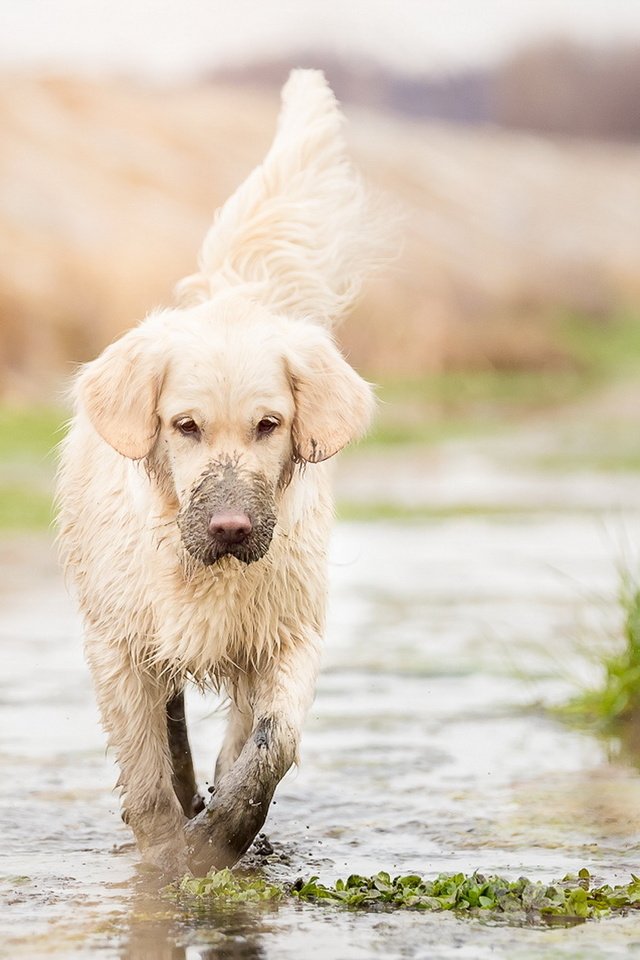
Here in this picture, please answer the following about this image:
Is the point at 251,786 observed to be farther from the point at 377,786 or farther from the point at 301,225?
the point at 301,225

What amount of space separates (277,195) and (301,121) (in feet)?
1.46

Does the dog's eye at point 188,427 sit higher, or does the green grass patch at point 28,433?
the green grass patch at point 28,433

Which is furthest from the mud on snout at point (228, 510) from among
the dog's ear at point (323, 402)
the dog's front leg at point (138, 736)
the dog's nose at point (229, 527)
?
the dog's front leg at point (138, 736)

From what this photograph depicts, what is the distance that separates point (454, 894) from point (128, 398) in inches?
65.7

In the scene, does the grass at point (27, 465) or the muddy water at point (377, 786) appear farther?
the grass at point (27, 465)

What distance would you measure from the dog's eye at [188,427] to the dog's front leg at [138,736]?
2.89 feet

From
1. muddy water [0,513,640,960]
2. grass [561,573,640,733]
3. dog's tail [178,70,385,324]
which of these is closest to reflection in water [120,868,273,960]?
muddy water [0,513,640,960]

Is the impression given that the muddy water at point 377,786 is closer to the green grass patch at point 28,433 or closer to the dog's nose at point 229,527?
the dog's nose at point 229,527

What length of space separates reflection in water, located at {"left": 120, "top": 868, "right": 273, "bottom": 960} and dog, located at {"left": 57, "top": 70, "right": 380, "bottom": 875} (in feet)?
1.49

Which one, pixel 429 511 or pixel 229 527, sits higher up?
pixel 429 511

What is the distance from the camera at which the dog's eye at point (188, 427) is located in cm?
488

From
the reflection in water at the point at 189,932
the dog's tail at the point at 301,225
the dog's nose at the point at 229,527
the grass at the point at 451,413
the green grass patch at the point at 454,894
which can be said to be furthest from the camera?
Result: the grass at the point at 451,413

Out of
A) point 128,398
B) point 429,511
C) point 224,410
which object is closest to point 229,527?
point 224,410

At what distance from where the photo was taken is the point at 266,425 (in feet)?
16.2
